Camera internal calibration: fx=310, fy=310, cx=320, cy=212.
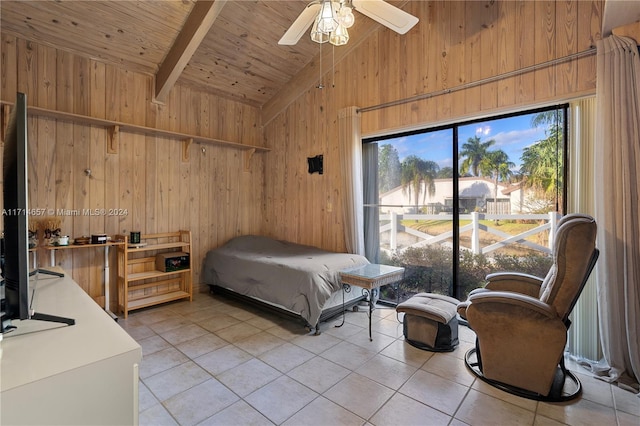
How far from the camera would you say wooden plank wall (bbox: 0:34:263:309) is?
3.10 metres

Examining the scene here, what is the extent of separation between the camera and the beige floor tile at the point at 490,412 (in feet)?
5.90

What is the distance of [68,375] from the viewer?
88 centimetres

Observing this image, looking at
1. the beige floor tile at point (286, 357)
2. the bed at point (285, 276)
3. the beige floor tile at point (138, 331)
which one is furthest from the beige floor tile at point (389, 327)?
the beige floor tile at point (138, 331)

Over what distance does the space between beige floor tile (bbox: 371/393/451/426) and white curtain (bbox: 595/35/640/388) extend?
4.55 ft

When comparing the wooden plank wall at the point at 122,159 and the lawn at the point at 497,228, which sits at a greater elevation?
the wooden plank wall at the point at 122,159

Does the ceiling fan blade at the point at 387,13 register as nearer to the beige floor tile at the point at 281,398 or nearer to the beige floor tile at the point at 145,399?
the beige floor tile at the point at 281,398

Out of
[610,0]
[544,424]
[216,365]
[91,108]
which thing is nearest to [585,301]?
[544,424]

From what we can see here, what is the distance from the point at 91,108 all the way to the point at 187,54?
4.03ft

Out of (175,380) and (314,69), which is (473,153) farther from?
(175,380)

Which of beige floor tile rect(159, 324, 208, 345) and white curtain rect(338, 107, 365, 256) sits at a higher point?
white curtain rect(338, 107, 365, 256)

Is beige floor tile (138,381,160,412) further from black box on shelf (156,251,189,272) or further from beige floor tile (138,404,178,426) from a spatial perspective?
A: black box on shelf (156,251,189,272)

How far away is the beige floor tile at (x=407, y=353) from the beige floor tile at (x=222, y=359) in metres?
1.18

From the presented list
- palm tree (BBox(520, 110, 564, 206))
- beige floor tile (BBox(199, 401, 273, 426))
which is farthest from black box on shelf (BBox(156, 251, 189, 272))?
palm tree (BBox(520, 110, 564, 206))

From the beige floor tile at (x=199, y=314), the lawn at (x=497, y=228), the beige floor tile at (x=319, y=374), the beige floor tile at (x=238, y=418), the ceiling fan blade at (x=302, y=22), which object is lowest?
the beige floor tile at (x=238, y=418)
